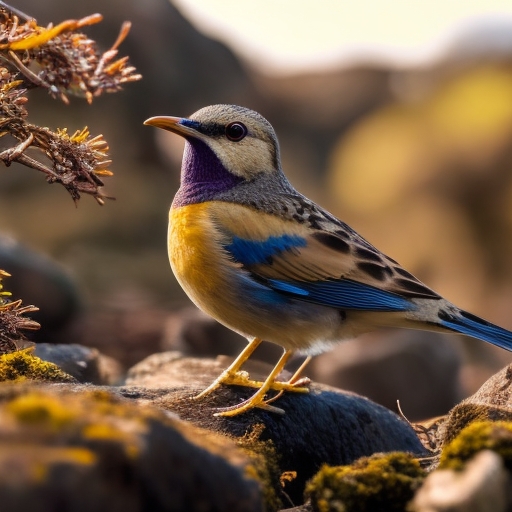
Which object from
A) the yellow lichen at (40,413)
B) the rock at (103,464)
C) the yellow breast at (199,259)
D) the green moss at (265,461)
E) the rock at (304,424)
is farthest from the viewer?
→ the yellow breast at (199,259)

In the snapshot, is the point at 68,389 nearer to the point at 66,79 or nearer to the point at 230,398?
the point at 230,398

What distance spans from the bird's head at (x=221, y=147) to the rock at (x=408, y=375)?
5.46 meters

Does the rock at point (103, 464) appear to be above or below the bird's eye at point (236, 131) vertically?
below


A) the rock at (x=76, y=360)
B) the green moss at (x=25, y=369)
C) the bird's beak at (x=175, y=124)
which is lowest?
the rock at (x=76, y=360)

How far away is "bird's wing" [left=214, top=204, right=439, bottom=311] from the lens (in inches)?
278

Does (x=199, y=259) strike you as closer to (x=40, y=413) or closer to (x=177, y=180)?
(x=40, y=413)

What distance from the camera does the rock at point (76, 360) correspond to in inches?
339

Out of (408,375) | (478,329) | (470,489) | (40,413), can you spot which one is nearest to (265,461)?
(470,489)

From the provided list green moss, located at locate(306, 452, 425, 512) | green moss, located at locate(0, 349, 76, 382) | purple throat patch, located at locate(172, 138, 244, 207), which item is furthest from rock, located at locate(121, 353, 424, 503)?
purple throat patch, located at locate(172, 138, 244, 207)

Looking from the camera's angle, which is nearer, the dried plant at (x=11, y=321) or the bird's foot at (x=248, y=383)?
A: the dried plant at (x=11, y=321)

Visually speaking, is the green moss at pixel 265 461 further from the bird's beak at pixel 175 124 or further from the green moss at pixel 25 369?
the bird's beak at pixel 175 124

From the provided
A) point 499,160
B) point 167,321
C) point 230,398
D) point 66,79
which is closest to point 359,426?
point 230,398

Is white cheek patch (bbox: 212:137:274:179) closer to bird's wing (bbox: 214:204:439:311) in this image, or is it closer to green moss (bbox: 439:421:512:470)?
bird's wing (bbox: 214:204:439:311)

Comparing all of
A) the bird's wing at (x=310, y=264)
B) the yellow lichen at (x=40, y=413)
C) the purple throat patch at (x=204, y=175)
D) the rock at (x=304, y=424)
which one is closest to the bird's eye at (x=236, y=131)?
the purple throat patch at (x=204, y=175)
